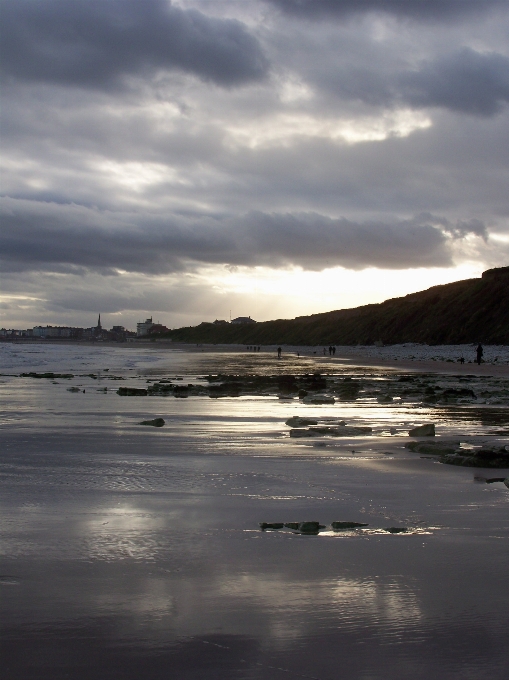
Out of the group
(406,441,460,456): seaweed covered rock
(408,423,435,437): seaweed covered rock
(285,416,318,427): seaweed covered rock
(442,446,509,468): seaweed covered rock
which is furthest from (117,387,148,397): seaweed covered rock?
(442,446,509,468): seaweed covered rock

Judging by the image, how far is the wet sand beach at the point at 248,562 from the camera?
3662mm

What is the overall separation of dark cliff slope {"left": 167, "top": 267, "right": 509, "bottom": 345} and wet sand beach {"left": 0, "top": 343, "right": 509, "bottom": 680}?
80.2 meters

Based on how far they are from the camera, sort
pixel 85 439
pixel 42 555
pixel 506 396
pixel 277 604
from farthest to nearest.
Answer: pixel 506 396
pixel 85 439
pixel 42 555
pixel 277 604

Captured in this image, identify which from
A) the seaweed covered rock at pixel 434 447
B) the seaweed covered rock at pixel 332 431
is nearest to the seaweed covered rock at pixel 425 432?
the seaweed covered rock at pixel 332 431

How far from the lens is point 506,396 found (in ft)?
69.2

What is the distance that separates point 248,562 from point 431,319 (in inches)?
4303

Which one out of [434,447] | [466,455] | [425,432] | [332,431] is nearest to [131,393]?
[332,431]

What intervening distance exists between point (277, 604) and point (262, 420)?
33.3 feet

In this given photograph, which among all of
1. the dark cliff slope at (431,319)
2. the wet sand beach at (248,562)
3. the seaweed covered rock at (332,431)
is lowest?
the wet sand beach at (248,562)

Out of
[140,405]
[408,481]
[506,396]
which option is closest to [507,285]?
[506,396]

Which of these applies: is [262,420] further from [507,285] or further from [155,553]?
[507,285]

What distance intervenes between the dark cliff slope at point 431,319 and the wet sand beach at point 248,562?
80221 millimetres

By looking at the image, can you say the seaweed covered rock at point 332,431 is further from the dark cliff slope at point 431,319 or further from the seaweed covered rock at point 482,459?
the dark cliff slope at point 431,319

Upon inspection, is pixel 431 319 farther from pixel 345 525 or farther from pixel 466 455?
pixel 345 525
